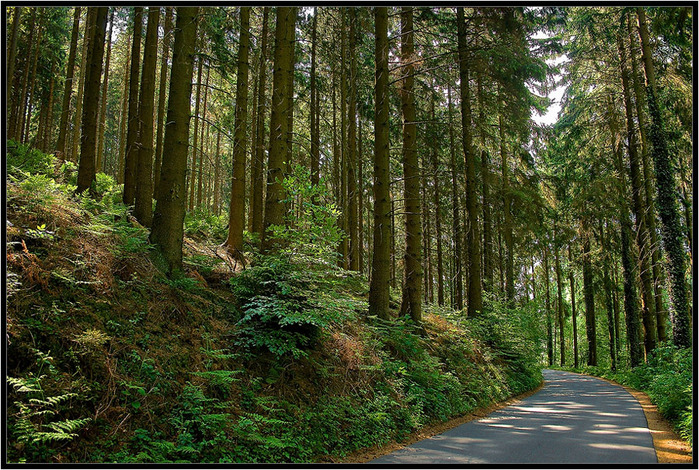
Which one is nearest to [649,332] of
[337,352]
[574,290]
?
[337,352]

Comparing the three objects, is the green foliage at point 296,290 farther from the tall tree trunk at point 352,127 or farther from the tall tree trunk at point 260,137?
the tall tree trunk at point 260,137

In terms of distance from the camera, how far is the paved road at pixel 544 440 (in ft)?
18.4

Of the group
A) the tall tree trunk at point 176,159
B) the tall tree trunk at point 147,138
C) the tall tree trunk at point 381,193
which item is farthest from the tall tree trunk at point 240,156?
the tall tree trunk at point 381,193

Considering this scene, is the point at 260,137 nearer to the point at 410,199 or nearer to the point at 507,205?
the point at 410,199

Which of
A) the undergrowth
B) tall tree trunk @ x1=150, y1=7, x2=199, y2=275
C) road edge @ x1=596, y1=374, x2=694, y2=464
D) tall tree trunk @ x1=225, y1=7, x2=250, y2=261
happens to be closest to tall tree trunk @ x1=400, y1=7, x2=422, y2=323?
the undergrowth

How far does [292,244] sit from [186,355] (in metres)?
2.65

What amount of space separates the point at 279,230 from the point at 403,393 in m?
4.06

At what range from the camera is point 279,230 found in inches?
303

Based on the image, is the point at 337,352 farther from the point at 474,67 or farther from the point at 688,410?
the point at 474,67

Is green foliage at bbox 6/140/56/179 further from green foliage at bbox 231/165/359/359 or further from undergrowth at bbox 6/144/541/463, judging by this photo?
green foliage at bbox 231/165/359/359

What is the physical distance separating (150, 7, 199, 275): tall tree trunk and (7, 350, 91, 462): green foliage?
3270 mm

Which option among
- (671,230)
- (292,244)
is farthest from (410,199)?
(671,230)

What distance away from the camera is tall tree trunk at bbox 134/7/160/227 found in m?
9.44

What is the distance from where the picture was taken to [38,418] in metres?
4.06
